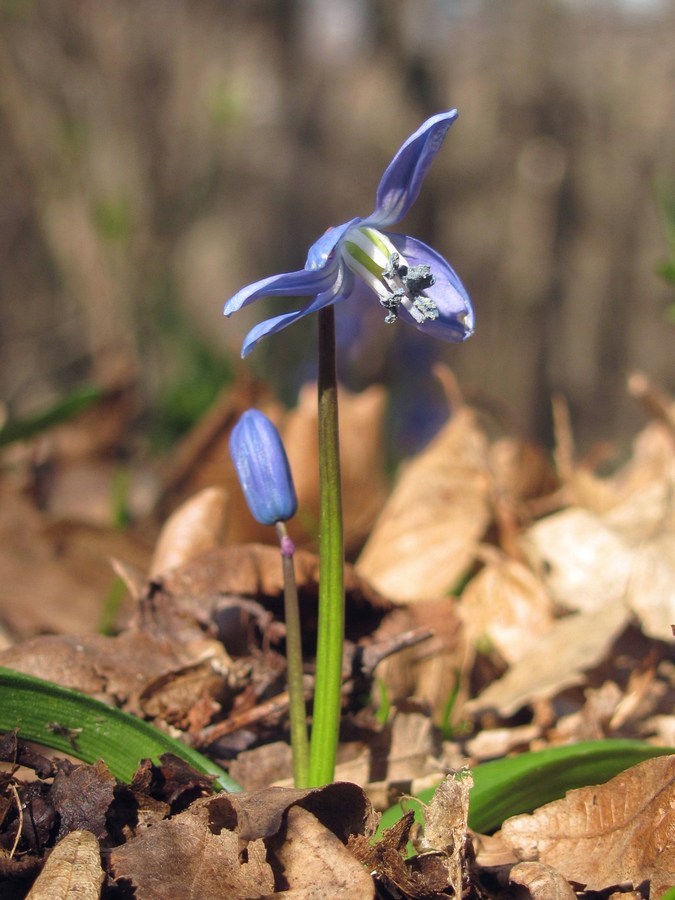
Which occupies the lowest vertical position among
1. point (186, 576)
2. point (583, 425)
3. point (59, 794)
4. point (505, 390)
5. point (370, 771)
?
point (583, 425)

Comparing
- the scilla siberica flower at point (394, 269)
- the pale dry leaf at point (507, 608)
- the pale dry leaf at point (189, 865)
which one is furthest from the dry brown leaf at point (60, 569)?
the scilla siberica flower at point (394, 269)

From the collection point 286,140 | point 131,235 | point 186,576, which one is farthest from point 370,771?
point 286,140

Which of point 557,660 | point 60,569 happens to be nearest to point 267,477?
point 557,660

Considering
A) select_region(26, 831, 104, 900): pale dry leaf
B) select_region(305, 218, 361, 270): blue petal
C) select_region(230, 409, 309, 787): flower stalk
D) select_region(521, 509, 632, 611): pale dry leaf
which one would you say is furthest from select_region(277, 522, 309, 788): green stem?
select_region(521, 509, 632, 611): pale dry leaf

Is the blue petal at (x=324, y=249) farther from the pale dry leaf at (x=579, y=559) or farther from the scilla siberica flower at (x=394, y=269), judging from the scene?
the pale dry leaf at (x=579, y=559)

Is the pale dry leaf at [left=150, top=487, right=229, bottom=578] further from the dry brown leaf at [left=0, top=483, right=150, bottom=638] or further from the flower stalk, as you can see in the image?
the flower stalk

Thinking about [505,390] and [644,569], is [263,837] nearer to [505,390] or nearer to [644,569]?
[644,569]
